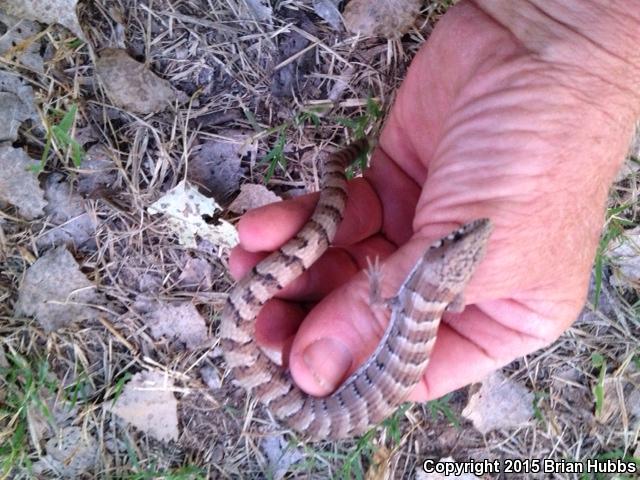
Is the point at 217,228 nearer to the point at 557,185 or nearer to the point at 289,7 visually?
the point at 289,7

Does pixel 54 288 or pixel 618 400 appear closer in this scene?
pixel 54 288

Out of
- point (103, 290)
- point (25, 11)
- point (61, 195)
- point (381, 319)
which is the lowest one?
point (103, 290)

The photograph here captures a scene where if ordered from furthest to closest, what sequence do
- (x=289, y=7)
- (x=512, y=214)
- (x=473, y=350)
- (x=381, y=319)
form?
(x=289, y=7)
(x=473, y=350)
(x=381, y=319)
(x=512, y=214)

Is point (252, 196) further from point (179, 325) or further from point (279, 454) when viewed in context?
point (279, 454)

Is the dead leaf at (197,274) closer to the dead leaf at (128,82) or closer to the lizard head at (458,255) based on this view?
the dead leaf at (128,82)

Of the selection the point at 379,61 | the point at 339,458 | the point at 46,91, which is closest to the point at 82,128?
the point at 46,91

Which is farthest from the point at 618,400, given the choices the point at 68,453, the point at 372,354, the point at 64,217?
the point at 64,217
